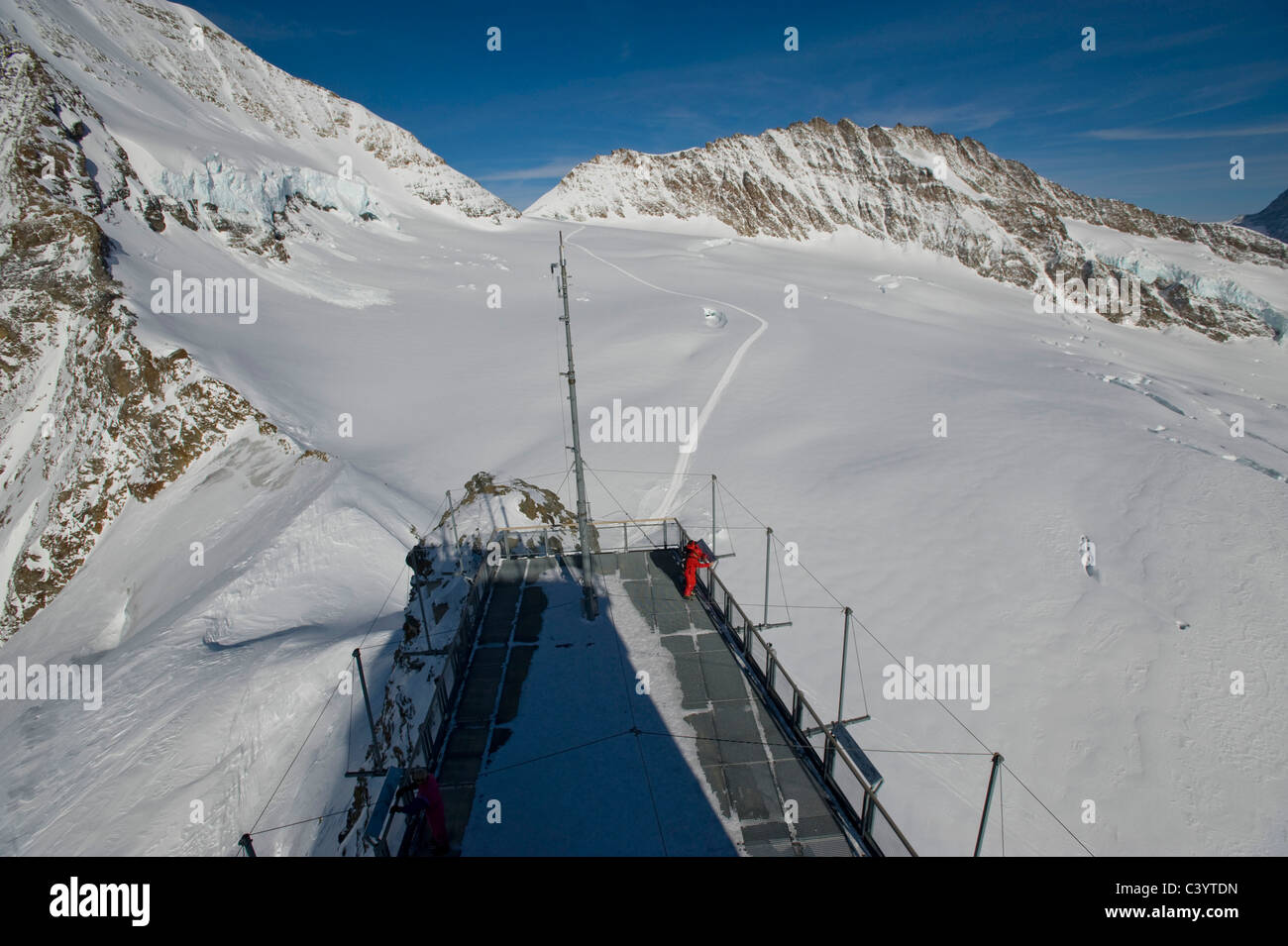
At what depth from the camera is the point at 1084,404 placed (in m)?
28.7

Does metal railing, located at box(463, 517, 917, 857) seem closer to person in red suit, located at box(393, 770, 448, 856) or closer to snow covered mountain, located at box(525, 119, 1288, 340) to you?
person in red suit, located at box(393, 770, 448, 856)

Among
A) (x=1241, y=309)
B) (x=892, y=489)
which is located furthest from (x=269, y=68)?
(x=1241, y=309)

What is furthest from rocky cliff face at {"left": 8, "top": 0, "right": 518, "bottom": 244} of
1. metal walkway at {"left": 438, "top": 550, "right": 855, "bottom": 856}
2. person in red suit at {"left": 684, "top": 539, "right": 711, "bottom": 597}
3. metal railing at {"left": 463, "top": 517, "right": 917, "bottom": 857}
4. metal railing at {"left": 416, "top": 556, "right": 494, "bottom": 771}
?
person in red suit at {"left": 684, "top": 539, "right": 711, "bottom": 597}

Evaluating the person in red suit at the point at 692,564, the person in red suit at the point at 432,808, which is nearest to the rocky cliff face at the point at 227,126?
the person in red suit at the point at 692,564

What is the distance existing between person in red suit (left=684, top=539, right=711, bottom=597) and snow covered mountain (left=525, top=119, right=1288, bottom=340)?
9567cm

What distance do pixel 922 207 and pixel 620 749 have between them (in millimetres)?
113784

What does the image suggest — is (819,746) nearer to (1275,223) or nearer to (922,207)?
(922,207)

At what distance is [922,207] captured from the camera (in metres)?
101

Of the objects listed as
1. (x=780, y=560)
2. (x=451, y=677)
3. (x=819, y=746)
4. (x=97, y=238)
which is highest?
(x=97, y=238)

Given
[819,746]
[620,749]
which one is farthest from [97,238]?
[819,746]

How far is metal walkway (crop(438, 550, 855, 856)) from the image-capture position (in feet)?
26.1

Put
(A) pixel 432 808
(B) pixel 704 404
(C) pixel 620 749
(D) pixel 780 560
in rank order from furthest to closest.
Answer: (B) pixel 704 404 → (D) pixel 780 560 → (C) pixel 620 749 → (A) pixel 432 808
